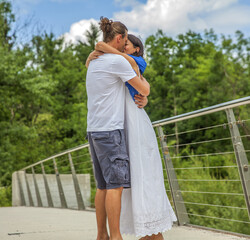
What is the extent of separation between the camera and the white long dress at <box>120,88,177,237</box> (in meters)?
2.56

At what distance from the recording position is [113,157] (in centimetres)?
251

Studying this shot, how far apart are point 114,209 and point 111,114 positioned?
0.58 meters

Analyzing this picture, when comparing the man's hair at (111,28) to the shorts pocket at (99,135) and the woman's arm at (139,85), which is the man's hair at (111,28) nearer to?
the woman's arm at (139,85)

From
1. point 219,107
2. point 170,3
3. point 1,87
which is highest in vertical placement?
point 170,3

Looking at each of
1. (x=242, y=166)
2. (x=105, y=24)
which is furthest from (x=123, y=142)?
(x=242, y=166)

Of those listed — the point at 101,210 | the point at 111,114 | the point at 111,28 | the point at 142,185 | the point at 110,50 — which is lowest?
the point at 101,210

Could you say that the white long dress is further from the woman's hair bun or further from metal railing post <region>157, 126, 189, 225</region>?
metal railing post <region>157, 126, 189, 225</region>

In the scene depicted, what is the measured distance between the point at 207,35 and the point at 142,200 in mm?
31151

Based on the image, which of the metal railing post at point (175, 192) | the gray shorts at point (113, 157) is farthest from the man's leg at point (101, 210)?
the metal railing post at point (175, 192)

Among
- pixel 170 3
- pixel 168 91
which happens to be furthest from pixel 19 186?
pixel 170 3

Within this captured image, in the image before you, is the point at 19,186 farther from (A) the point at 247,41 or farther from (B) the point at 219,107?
(A) the point at 247,41

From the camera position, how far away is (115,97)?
8.61 feet

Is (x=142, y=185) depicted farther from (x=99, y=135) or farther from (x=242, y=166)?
(x=242, y=166)

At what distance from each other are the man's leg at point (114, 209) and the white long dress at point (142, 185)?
0.31 feet
